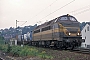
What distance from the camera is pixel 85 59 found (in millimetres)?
13008

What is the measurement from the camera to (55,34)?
23.2 metres

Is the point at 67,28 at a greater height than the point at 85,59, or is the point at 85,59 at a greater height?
the point at 67,28

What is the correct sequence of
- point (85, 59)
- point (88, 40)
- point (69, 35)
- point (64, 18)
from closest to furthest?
point (85, 59) → point (69, 35) → point (64, 18) → point (88, 40)

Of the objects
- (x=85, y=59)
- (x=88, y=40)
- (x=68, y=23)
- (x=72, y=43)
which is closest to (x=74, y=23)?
(x=68, y=23)

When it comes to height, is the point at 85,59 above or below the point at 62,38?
below

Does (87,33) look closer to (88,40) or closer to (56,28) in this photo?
(88,40)

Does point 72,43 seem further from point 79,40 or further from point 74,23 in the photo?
point 74,23

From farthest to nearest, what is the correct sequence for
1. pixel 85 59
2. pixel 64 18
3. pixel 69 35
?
A: pixel 64 18 → pixel 69 35 → pixel 85 59

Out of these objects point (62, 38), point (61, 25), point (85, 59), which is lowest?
point (85, 59)

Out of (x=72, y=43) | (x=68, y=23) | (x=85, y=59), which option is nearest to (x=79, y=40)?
(x=72, y=43)

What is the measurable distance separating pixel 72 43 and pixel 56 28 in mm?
2476

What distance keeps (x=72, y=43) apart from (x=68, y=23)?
2.21 meters

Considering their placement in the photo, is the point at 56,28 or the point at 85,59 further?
the point at 56,28

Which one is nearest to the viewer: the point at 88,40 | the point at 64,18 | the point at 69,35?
the point at 69,35
